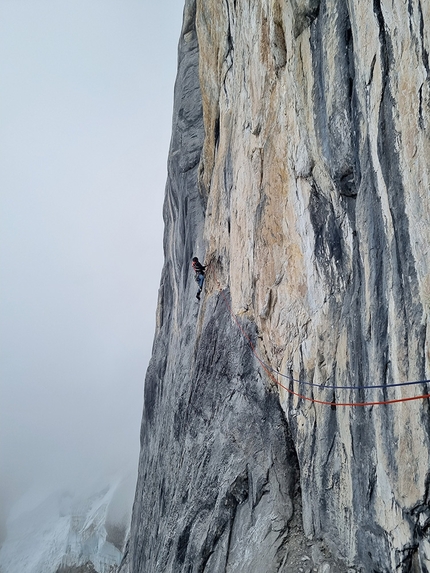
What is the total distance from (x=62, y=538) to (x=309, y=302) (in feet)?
169

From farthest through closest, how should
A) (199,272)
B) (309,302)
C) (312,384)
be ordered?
(199,272), (309,302), (312,384)

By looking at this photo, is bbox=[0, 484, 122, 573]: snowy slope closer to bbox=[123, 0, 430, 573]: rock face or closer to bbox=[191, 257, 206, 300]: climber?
bbox=[123, 0, 430, 573]: rock face

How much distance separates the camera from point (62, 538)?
46.3m

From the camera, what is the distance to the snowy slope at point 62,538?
42.4 metres

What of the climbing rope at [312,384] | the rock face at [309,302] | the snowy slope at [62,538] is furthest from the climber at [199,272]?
the snowy slope at [62,538]

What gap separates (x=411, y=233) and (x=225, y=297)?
7.38 m

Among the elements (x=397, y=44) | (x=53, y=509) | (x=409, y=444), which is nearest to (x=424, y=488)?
(x=409, y=444)

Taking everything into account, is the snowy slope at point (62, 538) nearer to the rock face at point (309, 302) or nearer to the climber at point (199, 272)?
the rock face at point (309, 302)

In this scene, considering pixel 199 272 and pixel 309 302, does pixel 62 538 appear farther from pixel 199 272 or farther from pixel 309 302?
pixel 309 302

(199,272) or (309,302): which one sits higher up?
(199,272)

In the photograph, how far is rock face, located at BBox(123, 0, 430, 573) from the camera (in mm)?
4762

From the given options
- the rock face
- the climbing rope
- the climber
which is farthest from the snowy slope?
the climbing rope

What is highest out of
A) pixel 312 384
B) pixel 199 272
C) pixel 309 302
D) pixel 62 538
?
pixel 199 272

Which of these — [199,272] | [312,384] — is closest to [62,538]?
[199,272]
